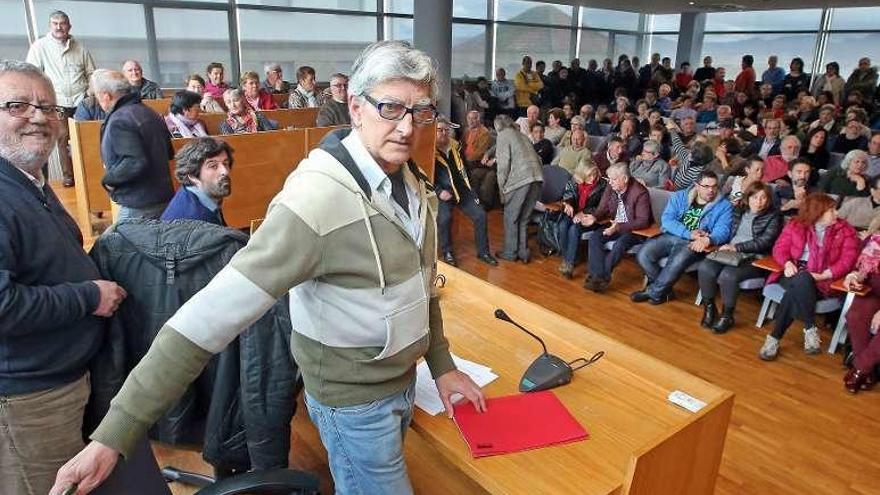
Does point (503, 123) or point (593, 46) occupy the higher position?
point (593, 46)

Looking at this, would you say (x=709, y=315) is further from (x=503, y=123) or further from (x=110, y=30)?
(x=110, y=30)

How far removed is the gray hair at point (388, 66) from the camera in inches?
45.1

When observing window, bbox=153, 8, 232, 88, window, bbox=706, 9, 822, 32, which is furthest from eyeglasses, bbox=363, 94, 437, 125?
window, bbox=706, 9, 822, 32

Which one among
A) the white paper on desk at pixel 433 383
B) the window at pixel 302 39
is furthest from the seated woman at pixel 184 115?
the window at pixel 302 39

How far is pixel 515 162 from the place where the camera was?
5332mm

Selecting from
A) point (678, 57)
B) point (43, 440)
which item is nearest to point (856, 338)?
point (43, 440)

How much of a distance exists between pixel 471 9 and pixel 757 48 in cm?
713

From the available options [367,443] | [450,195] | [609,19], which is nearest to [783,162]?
[450,195]

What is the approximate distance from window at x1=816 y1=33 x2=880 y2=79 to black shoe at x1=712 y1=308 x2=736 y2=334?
11498 mm

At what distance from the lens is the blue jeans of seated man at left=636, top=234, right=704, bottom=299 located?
4406mm

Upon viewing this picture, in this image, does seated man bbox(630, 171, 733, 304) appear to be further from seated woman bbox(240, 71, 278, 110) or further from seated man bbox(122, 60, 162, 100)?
seated man bbox(122, 60, 162, 100)

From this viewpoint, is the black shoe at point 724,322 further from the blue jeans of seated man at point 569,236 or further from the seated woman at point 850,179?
the seated woman at point 850,179

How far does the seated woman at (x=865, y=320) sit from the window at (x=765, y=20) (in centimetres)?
1221

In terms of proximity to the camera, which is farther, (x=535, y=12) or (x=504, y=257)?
(x=535, y=12)
